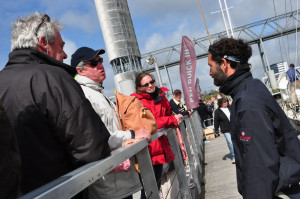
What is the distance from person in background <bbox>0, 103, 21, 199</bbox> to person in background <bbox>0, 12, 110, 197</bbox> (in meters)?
0.63

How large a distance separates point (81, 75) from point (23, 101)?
1196 mm

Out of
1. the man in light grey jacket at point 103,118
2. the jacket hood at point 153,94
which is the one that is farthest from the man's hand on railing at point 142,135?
the jacket hood at point 153,94

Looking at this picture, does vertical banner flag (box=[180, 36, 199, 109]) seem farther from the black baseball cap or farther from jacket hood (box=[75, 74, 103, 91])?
jacket hood (box=[75, 74, 103, 91])

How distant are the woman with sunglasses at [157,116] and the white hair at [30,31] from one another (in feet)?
5.90

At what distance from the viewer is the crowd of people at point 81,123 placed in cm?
143

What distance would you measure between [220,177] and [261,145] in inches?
164

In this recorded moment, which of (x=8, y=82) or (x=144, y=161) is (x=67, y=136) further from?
(x=144, y=161)

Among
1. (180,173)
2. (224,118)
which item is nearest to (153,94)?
(180,173)

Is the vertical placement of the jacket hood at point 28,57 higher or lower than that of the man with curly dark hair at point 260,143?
higher

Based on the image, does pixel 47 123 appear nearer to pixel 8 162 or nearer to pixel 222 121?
pixel 8 162

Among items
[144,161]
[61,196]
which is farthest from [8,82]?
[144,161]

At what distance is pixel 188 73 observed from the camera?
32.7 ft

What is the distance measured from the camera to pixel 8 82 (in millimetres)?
1503

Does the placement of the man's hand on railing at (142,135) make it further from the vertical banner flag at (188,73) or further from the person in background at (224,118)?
the vertical banner flag at (188,73)
